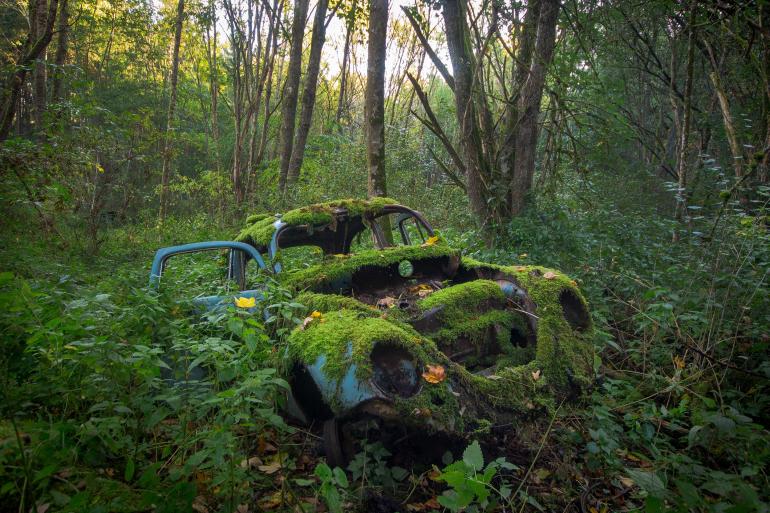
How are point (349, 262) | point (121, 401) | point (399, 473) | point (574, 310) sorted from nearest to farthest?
point (121, 401), point (399, 473), point (574, 310), point (349, 262)

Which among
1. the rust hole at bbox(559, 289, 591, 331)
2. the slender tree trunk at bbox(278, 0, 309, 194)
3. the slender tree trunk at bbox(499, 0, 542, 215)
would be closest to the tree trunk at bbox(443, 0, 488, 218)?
the slender tree trunk at bbox(499, 0, 542, 215)

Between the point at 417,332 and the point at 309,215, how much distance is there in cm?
204

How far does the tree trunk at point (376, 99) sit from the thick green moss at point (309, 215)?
2915mm

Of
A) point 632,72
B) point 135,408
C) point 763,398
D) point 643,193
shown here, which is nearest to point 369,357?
point 135,408

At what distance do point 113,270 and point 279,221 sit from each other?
5577 millimetres

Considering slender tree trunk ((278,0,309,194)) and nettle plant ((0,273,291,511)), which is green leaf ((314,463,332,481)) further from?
slender tree trunk ((278,0,309,194))

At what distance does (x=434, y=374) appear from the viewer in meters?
2.63

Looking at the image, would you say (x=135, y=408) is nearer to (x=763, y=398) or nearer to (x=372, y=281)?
(x=372, y=281)

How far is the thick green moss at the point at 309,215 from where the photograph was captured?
175 inches

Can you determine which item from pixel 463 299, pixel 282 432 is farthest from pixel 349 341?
pixel 463 299

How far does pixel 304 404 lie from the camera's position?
2.95m

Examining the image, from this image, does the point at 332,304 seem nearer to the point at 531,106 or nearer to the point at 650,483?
the point at 650,483

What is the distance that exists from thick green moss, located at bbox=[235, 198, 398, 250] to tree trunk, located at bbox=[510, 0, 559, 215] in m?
3.05

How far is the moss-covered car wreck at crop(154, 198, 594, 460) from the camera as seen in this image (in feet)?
8.41
